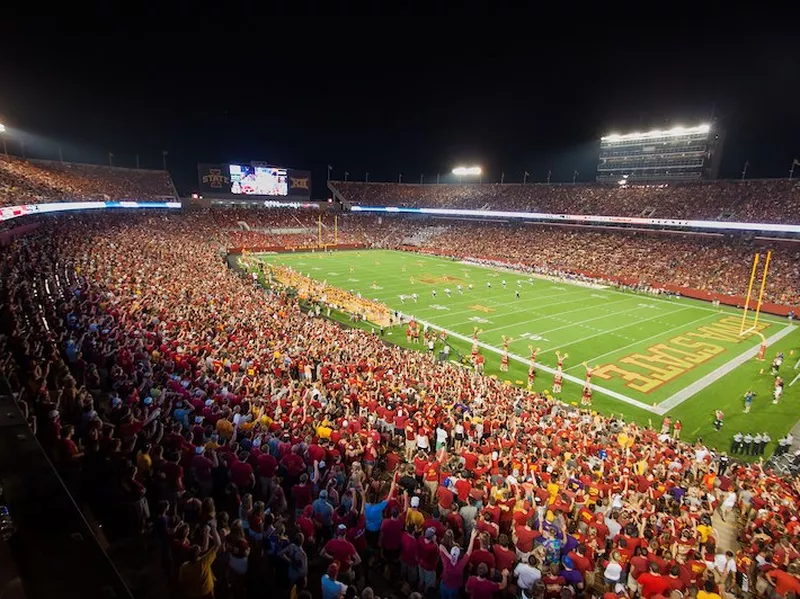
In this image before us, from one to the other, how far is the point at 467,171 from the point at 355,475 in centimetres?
8584

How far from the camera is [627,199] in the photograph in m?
55.6

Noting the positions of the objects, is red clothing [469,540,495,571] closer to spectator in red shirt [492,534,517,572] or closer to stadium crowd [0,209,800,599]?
stadium crowd [0,209,800,599]

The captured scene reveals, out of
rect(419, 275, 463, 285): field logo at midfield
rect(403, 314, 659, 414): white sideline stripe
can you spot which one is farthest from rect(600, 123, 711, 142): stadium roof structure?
rect(403, 314, 659, 414): white sideline stripe

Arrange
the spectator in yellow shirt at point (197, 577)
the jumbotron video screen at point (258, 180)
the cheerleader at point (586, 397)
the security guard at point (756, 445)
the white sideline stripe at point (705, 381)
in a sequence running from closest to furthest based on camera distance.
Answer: the spectator in yellow shirt at point (197, 577) < the security guard at point (756, 445) < the cheerleader at point (586, 397) < the white sideline stripe at point (705, 381) < the jumbotron video screen at point (258, 180)

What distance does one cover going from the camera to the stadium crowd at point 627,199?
44.4 m

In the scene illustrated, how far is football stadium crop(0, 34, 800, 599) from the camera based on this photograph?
17.3 ft

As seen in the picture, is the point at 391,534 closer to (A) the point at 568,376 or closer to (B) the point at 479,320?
(A) the point at 568,376

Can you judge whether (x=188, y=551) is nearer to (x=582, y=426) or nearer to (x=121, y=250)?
(x=582, y=426)

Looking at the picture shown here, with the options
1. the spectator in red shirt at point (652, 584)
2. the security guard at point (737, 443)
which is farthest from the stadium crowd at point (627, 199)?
the spectator in red shirt at point (652, 584)

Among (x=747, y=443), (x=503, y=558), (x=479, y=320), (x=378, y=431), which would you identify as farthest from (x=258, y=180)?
(x=503, y=558)

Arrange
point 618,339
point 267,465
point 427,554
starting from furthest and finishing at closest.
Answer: point 618,339
point 267,465
point 427,554

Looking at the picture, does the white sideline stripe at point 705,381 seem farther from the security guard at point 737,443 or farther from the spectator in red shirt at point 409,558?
the spectator in red shirt at point 409,558

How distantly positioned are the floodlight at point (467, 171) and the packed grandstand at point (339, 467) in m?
72.5

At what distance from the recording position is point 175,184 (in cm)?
7175
